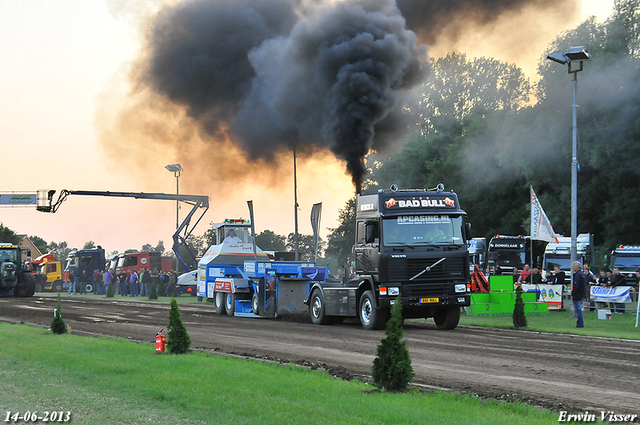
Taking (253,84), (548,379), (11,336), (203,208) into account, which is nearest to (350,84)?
(253,84)

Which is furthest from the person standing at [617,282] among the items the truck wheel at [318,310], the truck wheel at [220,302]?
the truck wheel at [220,302]

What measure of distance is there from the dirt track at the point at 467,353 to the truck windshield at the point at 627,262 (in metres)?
16.1

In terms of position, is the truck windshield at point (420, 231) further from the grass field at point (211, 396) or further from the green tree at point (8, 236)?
the green tree at point (8, 236)

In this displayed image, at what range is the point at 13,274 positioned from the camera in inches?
1603

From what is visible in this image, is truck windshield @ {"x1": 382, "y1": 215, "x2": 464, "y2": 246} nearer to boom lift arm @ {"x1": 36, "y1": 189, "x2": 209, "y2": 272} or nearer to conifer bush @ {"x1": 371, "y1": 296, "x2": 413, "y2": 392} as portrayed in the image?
conifer bush @ {"x1": 371, "y1": 296, "x2": 413, "y2": 392}

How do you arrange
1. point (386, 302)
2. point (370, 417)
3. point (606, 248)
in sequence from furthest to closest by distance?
point (606, 248)
point (386, 302)
point (370, 417)

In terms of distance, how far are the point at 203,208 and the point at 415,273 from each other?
41.0 m

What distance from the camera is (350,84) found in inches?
995

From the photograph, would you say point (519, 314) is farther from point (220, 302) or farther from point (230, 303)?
point (220, 302)

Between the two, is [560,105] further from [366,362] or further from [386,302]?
[366,362]

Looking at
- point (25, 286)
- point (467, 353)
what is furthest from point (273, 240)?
point (467, 353)

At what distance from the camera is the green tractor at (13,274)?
133ft

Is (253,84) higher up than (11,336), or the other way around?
(253,84)

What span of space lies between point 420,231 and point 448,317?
2.53 meters
